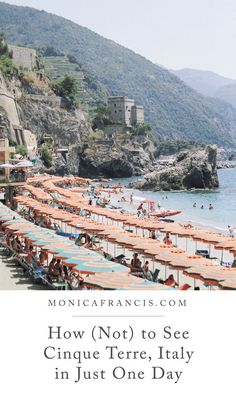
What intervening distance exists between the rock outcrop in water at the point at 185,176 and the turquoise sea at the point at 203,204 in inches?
116

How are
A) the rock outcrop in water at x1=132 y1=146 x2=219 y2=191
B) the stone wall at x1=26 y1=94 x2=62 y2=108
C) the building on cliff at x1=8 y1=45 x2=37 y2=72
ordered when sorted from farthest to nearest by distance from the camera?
the building on cliff at x1=8 y1=45 x2=37 y2=72, the stone wall at x1=26 y1=94 x2=62 y2=108, the rock outcrop in water at x1=132 y1=146 x2=219 y2=191

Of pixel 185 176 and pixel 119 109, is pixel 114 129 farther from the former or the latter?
pixel 185 176

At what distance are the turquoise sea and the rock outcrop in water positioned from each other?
9.68ft

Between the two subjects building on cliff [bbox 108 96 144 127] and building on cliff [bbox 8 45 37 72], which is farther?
building on cliff [bbox 108 96 144 127]

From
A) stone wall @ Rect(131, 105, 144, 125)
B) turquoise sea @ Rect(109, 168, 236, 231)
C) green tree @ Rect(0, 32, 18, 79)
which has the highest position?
green tree @ Rect(0, 32, 18, 79)

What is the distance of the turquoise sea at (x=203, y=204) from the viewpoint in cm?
4450

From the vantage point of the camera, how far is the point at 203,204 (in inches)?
2327

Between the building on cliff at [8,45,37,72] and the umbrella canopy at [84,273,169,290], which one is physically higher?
the building on cliff at [8,45,37,72]

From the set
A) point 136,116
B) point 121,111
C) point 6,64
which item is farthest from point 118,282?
point 136,116

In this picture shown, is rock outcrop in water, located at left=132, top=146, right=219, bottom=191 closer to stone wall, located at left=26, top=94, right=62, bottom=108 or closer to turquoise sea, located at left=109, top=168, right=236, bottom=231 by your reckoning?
turquoise sea, located at left=109, top=168, right=236, bottom=231

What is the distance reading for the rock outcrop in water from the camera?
76.6 m

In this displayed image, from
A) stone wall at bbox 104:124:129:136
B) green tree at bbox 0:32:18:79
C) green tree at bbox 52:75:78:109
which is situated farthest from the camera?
stone wall at bbox 104:124:129:136

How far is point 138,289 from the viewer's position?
12.0 meters

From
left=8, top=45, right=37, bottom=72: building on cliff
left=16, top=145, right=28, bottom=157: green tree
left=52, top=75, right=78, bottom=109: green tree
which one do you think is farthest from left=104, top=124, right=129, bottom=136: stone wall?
left=16, top=145, right=28, bottom=157: green tree
